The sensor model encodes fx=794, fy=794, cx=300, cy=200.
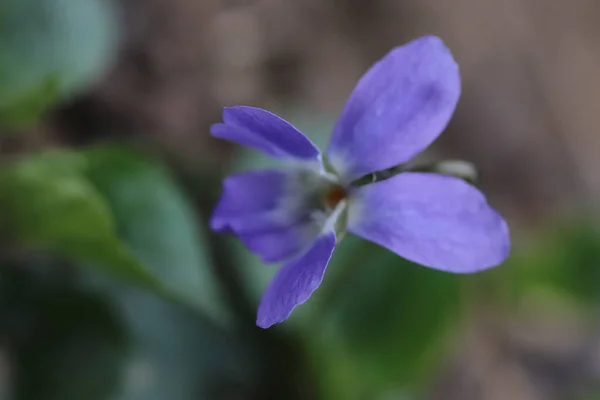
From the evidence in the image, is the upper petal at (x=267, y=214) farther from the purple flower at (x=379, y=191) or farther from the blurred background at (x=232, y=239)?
the blurred background at (x=232, y=239)

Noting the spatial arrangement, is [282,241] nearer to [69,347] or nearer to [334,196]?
[334,196]

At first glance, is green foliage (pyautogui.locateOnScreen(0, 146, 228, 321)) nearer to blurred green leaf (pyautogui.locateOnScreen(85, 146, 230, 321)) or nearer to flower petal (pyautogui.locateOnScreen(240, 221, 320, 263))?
blurred green leaf (pyautogui.locateOnScreen(85, 146, 230, 321))

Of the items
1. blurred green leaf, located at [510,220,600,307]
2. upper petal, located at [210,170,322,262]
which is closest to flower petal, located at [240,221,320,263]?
upper petal, located at [210,170,322,262]

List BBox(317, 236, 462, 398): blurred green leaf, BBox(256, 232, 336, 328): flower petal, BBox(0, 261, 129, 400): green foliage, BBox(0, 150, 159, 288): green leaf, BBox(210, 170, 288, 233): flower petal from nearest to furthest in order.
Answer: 1. BBox(256, 232, 336, 328): flower petal
2. BBox(210, 170, 288, 233): flower petal
3. BBox(0, 150, 159, 288): green leaf
4. BBox(0, 261, 129, 400): green foliage
5. BBox(317, 236, 462, 398): blurred green leaf

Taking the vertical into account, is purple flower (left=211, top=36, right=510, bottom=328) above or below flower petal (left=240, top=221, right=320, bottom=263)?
above

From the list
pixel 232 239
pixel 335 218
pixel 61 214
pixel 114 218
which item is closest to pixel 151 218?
pixel 114 218

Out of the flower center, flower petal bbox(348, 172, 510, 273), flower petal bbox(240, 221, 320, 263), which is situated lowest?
flower petal bbox(240, 221, 320, 263)

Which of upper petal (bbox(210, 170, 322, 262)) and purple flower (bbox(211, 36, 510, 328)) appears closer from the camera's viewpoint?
purple flower (bbox(211, 36, 510, 328))

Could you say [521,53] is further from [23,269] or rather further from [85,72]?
[23,269]
